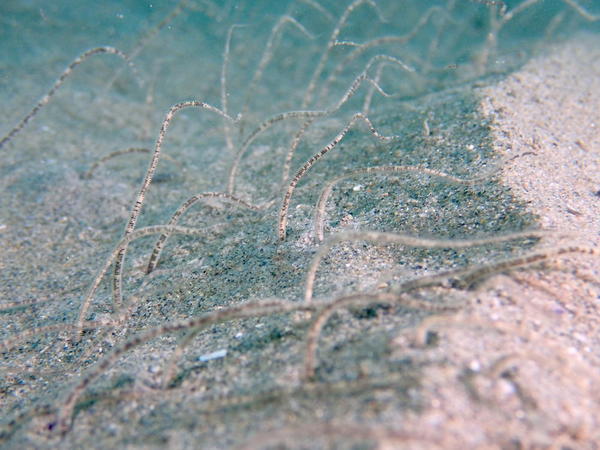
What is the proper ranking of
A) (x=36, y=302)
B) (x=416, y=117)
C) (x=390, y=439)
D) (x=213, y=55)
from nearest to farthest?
1. (x=390, y=439)
2. (x=36, y=302)
3. (x=416, y=117)
4. (x=213, y=55)

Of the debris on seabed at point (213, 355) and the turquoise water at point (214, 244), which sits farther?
the debris on seabed at point (213, 355)

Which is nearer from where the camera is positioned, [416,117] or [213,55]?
[416,117]

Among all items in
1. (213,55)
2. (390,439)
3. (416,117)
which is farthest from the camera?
(213,55)

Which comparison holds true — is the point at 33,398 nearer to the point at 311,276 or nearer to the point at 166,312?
the point at 166,312

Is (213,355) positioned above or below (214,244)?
below

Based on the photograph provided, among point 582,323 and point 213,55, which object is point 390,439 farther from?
point 213,55

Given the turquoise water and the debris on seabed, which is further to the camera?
the debris on seabed

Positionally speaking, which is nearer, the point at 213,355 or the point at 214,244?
the point at 213,355

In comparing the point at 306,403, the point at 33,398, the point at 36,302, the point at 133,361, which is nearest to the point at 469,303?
the point at 306,403

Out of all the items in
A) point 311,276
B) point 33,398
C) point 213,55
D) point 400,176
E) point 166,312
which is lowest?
point 33,398

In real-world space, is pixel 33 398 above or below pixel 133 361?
below
